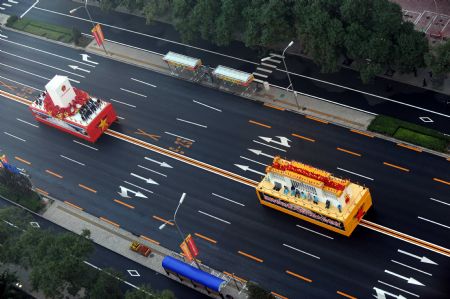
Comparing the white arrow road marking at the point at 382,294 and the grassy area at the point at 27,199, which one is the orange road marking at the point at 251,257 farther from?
the grassy area at the point at 27,199

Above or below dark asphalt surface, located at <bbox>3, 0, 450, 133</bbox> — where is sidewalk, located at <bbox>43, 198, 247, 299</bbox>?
below

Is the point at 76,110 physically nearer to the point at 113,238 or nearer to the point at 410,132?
the point at 113,238

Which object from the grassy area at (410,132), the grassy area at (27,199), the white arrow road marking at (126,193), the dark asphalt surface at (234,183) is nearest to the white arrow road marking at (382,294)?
the dark asphalt surface at (234,183)

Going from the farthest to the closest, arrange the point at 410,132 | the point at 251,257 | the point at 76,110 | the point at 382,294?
the point at 76,110 < the point at 410,132 < the point at 251,257 < the point at 382,294

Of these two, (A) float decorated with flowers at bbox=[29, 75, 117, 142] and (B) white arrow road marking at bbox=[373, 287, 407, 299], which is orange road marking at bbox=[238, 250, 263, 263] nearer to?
(B) white arrow road marking at bbox=[373, 287, 407, 299]

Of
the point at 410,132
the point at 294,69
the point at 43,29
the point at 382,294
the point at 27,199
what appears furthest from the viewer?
the point at 43,29

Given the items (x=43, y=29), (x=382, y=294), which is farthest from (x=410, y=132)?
(x=43, y=29)

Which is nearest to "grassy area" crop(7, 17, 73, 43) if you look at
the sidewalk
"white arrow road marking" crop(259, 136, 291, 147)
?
the sidewalk
